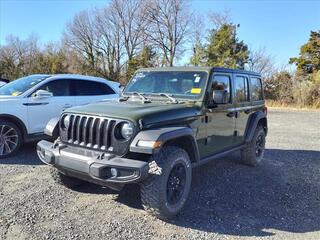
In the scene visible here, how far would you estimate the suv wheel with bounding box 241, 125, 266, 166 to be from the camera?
6.73 meters

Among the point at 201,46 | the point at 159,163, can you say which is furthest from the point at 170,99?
the point at 201,46

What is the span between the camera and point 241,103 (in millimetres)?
6211

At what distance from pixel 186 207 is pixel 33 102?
4.20 metres

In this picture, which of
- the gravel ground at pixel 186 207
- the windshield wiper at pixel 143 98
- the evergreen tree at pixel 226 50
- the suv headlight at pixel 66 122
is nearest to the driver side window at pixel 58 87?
the gravel ground at pixel 186 207

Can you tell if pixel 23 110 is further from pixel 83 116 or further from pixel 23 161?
pixel 83 116

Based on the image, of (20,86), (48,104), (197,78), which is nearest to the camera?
(197,78)

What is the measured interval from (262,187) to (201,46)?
27.9 meters

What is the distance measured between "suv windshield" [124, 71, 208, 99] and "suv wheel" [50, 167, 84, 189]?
66.3 inches

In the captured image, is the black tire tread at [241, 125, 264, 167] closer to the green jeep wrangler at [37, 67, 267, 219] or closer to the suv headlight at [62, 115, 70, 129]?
the green jeep wrangler at [37, 67, 267, 219]

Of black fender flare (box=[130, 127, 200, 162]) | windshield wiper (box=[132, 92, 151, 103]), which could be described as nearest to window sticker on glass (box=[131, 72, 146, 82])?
windshield wiper (box=[132, 92, 151, 103])

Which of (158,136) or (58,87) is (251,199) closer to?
(158,136)

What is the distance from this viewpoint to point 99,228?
12.8 ft

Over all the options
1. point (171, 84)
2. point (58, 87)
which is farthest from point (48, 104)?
point (171, 84)

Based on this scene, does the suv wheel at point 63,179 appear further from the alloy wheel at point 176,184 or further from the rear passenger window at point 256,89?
the rear passenger window at point 256,89
